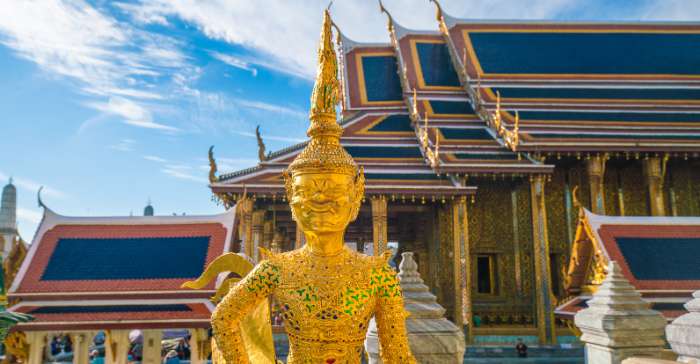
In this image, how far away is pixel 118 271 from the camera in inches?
279

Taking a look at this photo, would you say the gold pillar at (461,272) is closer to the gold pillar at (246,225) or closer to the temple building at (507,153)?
the temple building at (507,153)

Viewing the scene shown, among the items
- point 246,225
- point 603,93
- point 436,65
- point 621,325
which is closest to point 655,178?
point 603,93

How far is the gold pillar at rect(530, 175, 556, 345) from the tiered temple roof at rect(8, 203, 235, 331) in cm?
850

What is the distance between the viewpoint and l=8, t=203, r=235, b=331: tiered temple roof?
6.39 m

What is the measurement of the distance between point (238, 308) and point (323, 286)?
0.45 metres

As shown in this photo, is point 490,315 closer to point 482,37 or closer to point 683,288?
point 683,288

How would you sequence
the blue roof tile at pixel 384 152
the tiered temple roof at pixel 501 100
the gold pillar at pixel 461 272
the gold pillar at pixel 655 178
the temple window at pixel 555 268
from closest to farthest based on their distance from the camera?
the gold pillar at pixel 461 272 < the tiered temple roof at pixel 501 100 < the gold pillar at pixel 655 178 < the blue roof tile at pixel 384 152 < the temple window at pixel 555 268

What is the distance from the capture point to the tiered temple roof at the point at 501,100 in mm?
12711

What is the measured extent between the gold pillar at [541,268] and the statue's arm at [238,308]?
1123cm

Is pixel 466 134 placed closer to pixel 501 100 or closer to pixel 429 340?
pixel 501 100

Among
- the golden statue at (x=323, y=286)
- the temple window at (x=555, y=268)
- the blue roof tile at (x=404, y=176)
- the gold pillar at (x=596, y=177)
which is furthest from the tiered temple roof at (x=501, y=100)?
the golden statue at (x=323, y=286)

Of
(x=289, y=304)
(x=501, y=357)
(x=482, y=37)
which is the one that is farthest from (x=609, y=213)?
(x=289, y=304)

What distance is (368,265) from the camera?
243 cm

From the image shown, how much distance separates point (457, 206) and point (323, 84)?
33.9 ft
